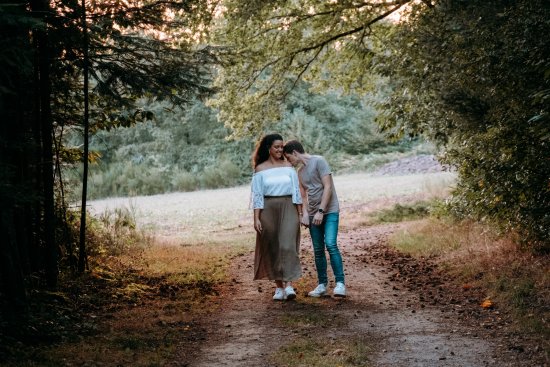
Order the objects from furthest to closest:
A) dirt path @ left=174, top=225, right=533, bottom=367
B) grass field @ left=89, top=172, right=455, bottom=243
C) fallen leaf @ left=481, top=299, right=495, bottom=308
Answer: grass field @ left=89, top=172, right=455, bottom=243 → fallen leaf @ left=481, top=299, right=495, bottom=308 → dirt path @ left=174, top=225, right=533, bottom=367

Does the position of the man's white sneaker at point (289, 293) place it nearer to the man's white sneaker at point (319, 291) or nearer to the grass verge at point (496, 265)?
A: the man's white sneaker at point (319, 291)

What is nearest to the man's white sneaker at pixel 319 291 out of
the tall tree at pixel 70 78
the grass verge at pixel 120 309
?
the grass verge at pixel 120 309

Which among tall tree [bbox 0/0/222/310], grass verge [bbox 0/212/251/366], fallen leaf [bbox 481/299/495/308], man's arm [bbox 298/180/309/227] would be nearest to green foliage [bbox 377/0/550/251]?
fallen leaf [bbox 481/299/495/308]

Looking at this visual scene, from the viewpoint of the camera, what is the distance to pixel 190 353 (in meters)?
6.00

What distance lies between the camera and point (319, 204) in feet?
27.0

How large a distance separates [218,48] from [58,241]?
4079 millimetres

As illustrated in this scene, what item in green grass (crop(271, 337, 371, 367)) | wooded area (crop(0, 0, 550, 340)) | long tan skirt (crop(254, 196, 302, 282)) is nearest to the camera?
green grass (crop(271, 337, 371, 367))

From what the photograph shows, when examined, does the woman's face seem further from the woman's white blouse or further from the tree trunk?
the tree trunk

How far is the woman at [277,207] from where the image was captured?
26.5 ft

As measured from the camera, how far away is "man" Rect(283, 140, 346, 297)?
813 cm

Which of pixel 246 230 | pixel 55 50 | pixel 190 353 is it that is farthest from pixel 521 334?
pixel 246 230

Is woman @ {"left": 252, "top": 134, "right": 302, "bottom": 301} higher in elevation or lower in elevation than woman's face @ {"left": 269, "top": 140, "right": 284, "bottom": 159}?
lower

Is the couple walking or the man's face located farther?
the man's face

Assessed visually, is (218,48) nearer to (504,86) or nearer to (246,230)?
(504,86)
